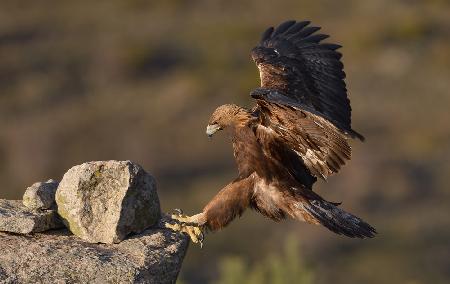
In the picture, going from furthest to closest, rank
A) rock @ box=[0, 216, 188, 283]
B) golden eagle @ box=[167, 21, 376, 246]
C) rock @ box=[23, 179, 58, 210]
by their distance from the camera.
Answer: golden eagle @ box=[167, 21, 376, 246], rock @ box=[23, 179, 58, 210], rock @ box=[0, 216, 188, 283]

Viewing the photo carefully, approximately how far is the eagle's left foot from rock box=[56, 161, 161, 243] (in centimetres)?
70

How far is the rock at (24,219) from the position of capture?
10.2 metres

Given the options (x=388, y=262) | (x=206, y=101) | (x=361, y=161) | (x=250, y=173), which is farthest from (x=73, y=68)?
(x=250, y=173)

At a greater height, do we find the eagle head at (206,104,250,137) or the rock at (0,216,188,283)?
the eagle head at (206,104,250,137)

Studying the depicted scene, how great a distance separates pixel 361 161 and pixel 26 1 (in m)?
27.3

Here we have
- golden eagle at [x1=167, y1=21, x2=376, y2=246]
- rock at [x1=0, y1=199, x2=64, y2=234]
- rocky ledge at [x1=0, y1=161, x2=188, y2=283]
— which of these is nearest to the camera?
rocky ledge at [x1=0, y1=161, x2=188, y2=283]

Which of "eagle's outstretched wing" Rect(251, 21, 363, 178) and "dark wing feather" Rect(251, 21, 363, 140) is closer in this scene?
"eagle's outstretched wing" Rect(251, 21, 363, 178)

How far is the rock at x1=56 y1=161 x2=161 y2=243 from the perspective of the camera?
1034 cm

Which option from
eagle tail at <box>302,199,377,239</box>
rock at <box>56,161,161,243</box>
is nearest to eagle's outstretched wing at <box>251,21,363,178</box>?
eagle tail at <box>302,199,377,239</box>

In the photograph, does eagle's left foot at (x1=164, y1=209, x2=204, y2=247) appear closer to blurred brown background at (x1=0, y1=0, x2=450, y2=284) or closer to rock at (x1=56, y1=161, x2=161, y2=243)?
rock at (x1=56, y1=161, x2=161, y2=243)

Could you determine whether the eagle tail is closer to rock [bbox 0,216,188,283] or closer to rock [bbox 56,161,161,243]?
rock [bbox 0,216,188,283]

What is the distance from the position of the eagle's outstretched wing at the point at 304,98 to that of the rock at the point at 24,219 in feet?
7.20

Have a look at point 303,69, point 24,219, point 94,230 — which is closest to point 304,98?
point 303,69

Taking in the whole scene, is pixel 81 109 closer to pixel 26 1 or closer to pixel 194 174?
pixel 194 174
